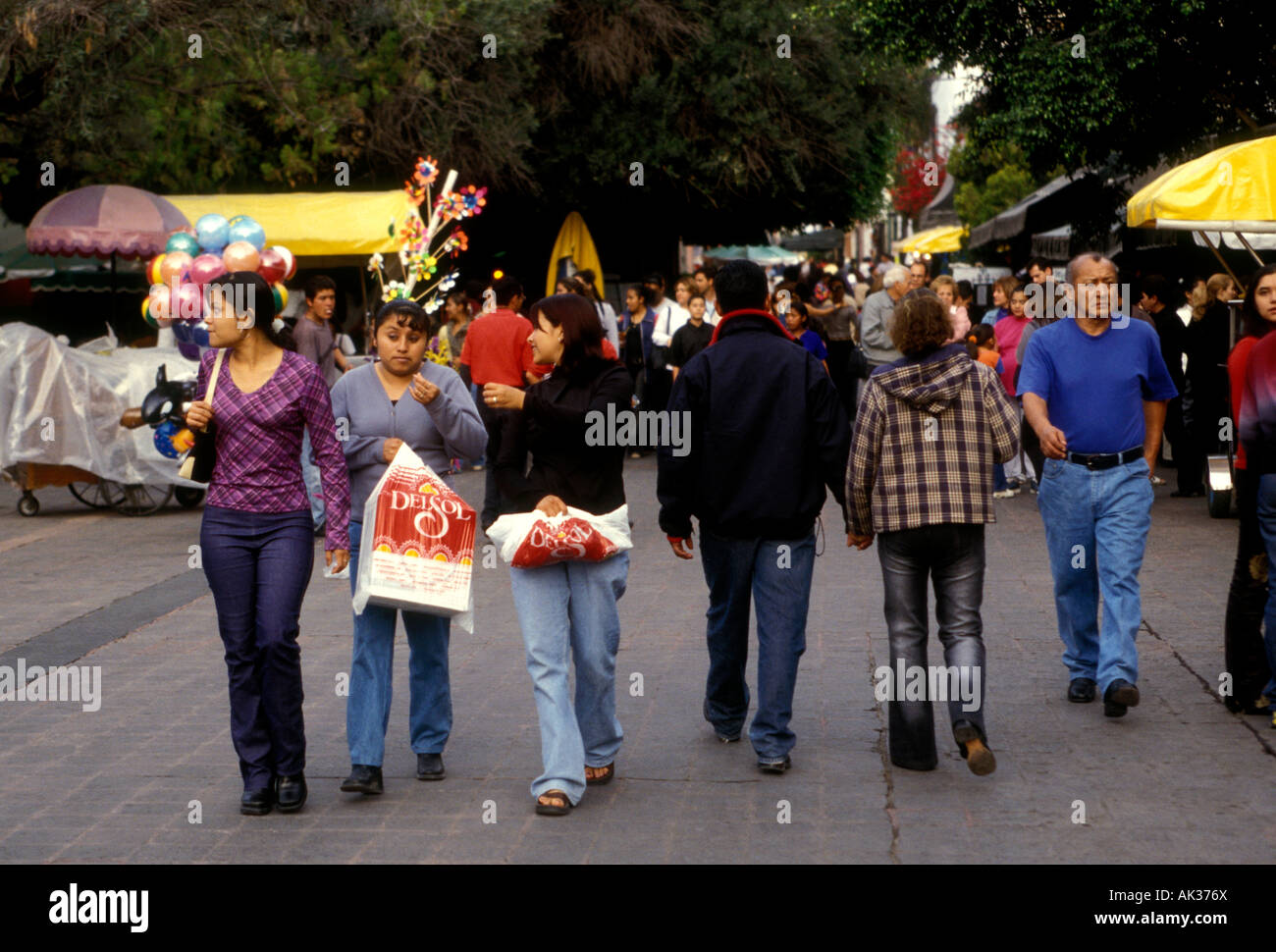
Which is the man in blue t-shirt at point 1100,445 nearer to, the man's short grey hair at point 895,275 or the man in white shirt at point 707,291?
the man in white shirt at point 707,291

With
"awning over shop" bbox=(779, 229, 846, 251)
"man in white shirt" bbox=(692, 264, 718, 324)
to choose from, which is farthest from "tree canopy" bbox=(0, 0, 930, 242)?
"awning over shop" bbox=(779, 229, 846, 251)

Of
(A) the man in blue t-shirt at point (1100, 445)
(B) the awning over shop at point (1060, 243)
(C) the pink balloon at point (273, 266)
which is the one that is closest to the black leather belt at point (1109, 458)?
(A) the man in blue t-shirt at point (1100, 445)

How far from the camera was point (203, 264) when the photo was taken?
41.0ft

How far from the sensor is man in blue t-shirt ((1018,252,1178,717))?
6.57 m

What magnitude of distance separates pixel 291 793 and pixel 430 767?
21.5 inches

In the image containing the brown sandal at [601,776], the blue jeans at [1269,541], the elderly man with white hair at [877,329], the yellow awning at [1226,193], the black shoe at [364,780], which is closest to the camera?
the black shoe at [364,780]

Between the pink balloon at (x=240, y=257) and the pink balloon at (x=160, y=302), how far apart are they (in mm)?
742

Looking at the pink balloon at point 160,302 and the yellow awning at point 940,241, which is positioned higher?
the yellow awning at point 940,241

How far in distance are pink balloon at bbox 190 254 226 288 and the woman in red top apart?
7927 mm

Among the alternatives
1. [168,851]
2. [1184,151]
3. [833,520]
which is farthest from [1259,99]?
[168,851]

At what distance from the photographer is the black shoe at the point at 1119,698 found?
21.0ft

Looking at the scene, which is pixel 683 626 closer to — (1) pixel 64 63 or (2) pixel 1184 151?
(1) pixel 64 63

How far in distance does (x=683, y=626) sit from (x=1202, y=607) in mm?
2751

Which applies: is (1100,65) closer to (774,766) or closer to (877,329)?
(877,329)
